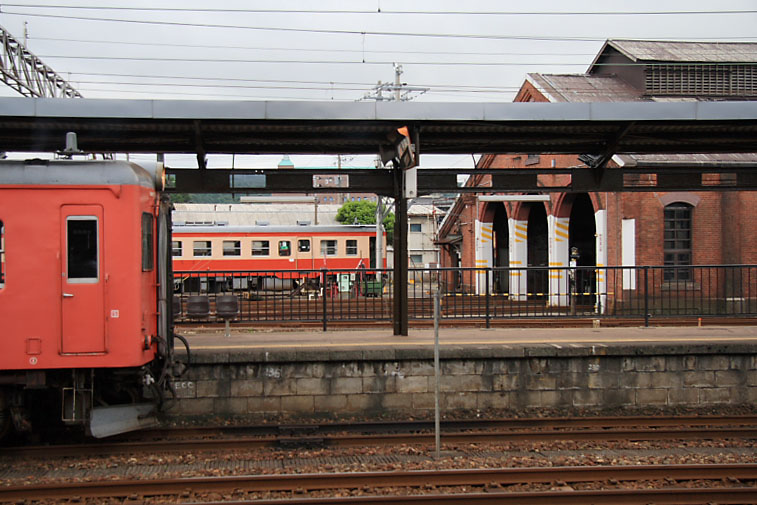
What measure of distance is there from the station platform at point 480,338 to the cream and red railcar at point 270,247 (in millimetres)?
19079

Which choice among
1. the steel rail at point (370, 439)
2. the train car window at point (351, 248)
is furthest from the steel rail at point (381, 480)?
the train car window at point (351, 248)

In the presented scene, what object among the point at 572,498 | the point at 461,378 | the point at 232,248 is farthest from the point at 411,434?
the point at 232,248

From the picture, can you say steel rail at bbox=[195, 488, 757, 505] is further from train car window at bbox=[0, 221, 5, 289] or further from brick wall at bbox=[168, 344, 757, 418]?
train car window at bbox=[0, 221, 5, 289]

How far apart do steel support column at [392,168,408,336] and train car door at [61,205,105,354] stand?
520cm

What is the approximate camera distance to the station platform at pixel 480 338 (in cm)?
1016

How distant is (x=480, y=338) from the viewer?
1142cm

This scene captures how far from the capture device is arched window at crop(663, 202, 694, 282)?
2272 centimetres

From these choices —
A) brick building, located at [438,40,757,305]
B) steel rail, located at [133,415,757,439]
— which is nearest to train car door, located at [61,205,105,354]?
steel rail, located at [133,415,757,439]

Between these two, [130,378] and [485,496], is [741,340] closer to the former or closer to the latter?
[485,496]

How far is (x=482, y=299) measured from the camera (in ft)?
44.8

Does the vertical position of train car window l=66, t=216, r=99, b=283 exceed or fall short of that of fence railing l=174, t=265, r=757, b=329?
it exceeds it

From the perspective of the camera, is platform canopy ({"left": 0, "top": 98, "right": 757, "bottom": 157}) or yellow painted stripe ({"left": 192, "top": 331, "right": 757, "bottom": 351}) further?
yellow painted stripe ({"left": 192, "top": 331, "right": 757, "bottom": 351})

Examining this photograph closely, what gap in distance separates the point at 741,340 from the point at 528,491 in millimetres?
6243

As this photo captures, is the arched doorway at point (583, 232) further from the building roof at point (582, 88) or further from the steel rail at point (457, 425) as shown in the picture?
the steel rail at point (457, 425)
